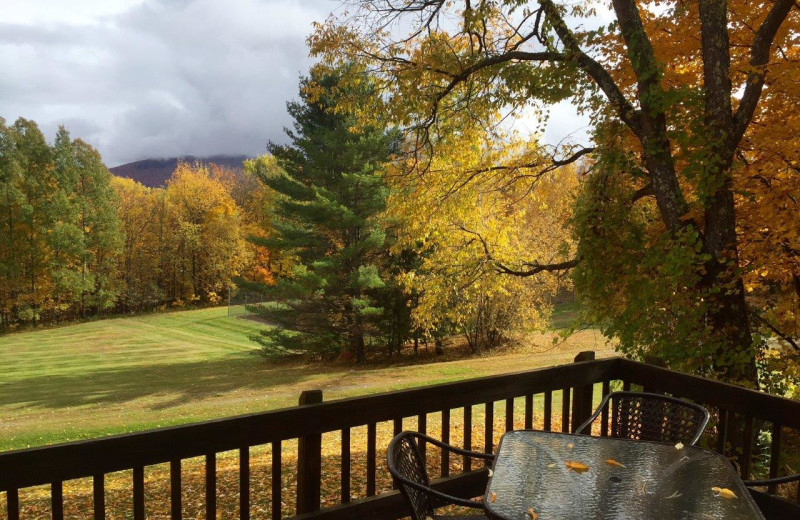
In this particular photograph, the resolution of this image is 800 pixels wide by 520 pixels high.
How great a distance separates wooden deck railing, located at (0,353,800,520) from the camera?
6.44 ft

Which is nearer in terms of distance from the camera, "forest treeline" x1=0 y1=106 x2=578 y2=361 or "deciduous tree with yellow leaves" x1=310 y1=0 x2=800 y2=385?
"deciduous tree with yellow leaves" x1=310 y1=0 x2=800 y2=385

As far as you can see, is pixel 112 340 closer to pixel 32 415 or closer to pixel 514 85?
pixel 32 415

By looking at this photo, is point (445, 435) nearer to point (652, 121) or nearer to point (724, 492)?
point (724, 492)

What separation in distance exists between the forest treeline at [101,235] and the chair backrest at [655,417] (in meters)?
27.9

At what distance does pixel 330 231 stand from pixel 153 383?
784 cm

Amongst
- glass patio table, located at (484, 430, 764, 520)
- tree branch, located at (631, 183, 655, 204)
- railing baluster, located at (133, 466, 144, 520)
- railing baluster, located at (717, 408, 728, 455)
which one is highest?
tree branch, located at (631, 183, 655, 204)

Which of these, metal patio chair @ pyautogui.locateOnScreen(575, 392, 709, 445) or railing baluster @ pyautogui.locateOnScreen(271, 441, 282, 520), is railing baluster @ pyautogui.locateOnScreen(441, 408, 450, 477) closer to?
metal patio chair @ pyautogui.locateOnScreen(575, 392, 709, 445)

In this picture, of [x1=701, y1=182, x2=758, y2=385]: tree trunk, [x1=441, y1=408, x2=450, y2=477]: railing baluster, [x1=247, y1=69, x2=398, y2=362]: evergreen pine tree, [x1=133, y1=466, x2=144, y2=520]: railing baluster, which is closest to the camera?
[x1=133, y1=466, x2=144, y2=520]: railing baluster

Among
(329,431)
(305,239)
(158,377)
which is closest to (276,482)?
(329,431)

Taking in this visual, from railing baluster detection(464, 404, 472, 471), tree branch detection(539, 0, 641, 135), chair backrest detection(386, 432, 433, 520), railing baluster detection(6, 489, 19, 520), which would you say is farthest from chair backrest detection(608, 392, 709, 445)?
tree branch detection(539, 0, 641, 135)

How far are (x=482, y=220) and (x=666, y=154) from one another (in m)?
6.41

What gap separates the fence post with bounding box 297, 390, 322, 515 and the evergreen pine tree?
16408 millimetres

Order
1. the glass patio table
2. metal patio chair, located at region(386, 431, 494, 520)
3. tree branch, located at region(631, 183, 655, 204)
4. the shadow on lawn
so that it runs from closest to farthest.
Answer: the glass patio table, metal patio chair, located at region(386, 431, 494, 520), tree branch, located at region(631, 183, 655, 204), the shadow on lawn

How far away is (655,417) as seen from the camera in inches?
123
